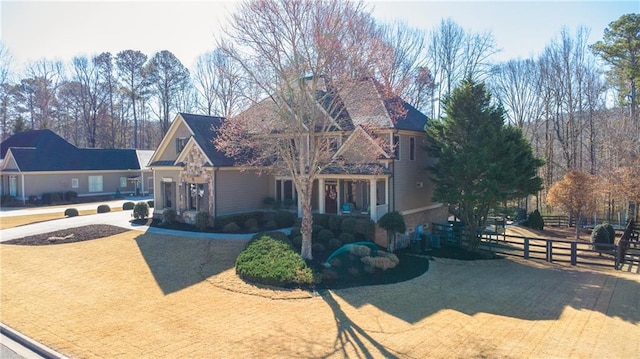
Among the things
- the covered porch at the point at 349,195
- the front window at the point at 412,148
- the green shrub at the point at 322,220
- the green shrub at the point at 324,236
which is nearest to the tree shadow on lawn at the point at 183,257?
the green shrub at the point at 324,236

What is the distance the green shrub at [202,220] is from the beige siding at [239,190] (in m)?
0.90

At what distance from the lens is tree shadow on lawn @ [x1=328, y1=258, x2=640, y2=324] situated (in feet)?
37.6

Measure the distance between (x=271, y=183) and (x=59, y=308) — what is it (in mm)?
15234

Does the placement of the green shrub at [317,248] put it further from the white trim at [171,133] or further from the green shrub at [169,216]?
the white trim at [171,133]

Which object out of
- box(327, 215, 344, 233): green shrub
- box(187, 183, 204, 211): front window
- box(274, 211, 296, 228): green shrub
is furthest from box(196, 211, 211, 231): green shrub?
box(327, 215, 344, 233): green shrub

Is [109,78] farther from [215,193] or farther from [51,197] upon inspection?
[215,193]

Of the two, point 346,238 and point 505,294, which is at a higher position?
point 346,238

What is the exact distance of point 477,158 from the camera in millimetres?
19062

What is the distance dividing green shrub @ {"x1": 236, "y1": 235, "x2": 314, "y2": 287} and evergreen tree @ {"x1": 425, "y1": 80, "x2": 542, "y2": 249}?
9348mm

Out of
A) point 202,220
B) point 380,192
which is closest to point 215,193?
point 202,220

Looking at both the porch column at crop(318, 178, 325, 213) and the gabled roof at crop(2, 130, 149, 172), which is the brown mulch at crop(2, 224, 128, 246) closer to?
the porch column at crop(318, 178, 325, 213)

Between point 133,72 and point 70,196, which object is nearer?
point 70,196

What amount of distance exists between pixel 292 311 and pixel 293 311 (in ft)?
0.09

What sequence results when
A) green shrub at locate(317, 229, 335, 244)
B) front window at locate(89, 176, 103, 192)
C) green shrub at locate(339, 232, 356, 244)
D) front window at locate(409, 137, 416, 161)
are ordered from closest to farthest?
green shrub at locate(339, 232, 356, 244) → green shrub at locate(317, 229, 335, 244) → front window at locate(409, 137, 416, 161) → front window at locate(89, 176, 103, 192)
